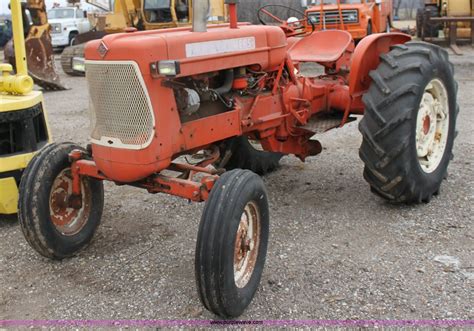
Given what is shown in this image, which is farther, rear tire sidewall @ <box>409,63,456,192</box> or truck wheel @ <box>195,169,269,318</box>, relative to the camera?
rear tire sidewall @ <box>409,63,456,192</box>

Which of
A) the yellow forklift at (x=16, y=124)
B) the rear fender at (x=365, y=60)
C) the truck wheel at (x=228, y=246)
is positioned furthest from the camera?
the rear fender at (x=365, y=60)

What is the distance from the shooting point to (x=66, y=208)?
12.4ft

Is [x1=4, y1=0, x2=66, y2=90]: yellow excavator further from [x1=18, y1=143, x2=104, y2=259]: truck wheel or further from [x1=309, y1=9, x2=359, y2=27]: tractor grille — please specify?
[x1=18, y1=143, x2=104, y2=259]: truck wheel

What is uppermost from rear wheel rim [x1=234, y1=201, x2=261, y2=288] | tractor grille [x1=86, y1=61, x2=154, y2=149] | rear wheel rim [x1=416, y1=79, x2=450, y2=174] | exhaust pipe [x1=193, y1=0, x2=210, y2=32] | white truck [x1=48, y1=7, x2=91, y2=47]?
white truck [x1=48, y1=7, x2=91, y2=47]

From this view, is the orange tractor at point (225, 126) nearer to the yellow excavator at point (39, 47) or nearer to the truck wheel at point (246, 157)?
the truck wheel at point (246, 157)

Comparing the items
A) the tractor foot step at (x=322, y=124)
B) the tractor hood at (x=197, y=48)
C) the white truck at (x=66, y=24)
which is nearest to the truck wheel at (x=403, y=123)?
the tractor foot step at (x=322, y=124)

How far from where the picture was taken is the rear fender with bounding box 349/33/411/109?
14.8ft

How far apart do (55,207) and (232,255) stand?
4.85 ft

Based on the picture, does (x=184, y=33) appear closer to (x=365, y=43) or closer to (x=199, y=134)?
(x=199, y=134)

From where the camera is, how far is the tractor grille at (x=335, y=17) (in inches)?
517

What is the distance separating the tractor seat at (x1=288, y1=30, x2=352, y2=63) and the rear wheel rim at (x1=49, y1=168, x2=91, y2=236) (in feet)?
7.58

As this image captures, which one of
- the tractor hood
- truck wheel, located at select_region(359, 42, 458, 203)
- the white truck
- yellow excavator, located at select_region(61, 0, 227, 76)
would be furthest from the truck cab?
the white truck

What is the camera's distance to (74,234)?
3.77 metres

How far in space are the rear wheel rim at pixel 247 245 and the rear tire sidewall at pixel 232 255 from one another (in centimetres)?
2
